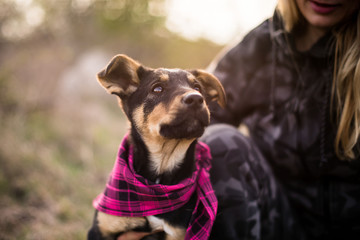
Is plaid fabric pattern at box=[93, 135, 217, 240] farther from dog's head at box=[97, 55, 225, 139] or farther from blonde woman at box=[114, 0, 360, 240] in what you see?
dog's head at box=[97, 55, 225, 139]

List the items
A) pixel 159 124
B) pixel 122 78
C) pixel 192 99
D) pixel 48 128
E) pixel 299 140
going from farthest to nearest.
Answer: pixel 48 128 → pixel 299 140 → pixel 122 78 → pixel 159 124 → pixel 192 99

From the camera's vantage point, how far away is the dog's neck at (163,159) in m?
A: 2.32

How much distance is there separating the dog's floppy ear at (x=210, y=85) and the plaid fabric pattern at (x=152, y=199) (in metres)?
0.81

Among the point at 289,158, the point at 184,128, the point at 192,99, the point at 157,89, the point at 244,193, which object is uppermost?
the point at 157,89

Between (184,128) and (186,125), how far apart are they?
26 millimetres

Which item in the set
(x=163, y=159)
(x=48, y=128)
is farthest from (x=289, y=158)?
(x=48, y=128)

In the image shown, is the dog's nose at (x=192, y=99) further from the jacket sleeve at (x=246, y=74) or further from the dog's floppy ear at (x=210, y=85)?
the jacket sleeve at (x=246, y=74)

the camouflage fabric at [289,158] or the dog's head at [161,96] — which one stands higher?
the dog's head at [161,96]

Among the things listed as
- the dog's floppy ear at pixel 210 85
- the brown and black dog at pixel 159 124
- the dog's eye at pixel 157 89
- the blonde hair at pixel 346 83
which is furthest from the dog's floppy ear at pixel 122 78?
the blonde hair at pixel 346 83

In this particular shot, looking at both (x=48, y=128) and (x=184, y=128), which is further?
(x=48, y=128)

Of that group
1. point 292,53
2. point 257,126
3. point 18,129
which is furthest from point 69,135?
point 292,53

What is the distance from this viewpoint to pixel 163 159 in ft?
7.72

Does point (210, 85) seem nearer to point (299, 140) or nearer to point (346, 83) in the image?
point (299, 140)

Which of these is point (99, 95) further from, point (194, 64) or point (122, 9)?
point (122, 9)
